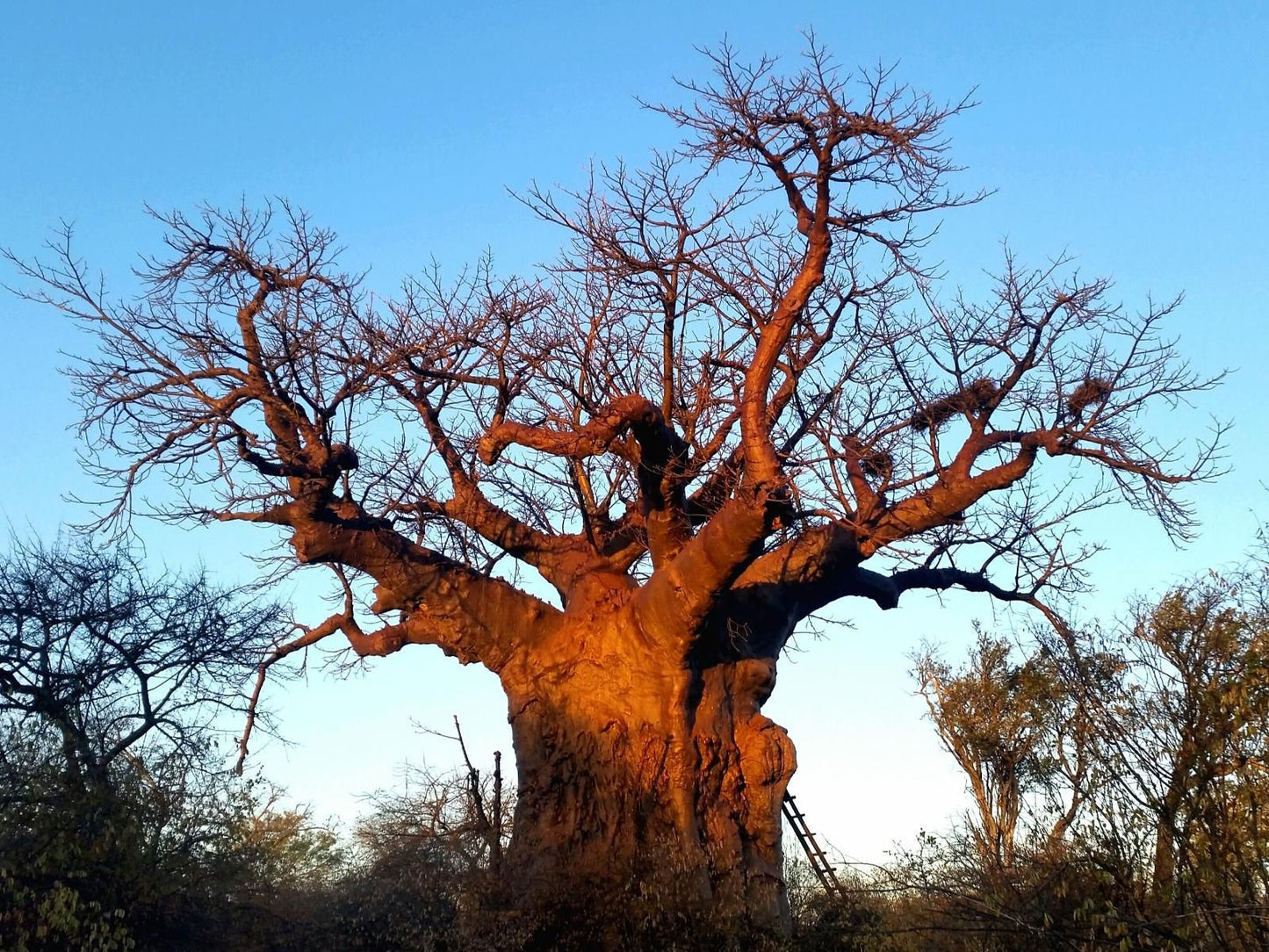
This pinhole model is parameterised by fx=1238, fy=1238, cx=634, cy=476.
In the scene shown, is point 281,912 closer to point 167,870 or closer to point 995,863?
point 167,870

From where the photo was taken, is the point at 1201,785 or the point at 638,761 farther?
the point at 638,761

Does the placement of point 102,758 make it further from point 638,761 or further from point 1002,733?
point 1002,733

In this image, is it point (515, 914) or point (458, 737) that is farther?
point (458, 737)

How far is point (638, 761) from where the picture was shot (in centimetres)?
A: 902

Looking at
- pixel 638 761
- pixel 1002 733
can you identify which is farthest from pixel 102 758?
pixel 1002 733

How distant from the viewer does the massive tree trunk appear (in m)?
8.75

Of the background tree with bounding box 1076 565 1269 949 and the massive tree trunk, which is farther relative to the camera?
the massive tree trunk

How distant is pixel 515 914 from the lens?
805 centimetres

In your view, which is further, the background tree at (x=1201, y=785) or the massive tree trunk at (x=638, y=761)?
the massive tree trunk at (x=638, y=761)

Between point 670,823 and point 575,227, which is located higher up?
point 575,227

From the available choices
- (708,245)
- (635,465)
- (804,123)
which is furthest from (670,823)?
(804,123)

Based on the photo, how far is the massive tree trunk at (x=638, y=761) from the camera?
28.7 ft

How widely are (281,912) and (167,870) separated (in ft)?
3.66

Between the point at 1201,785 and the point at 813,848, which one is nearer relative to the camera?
the point at 1201,785
